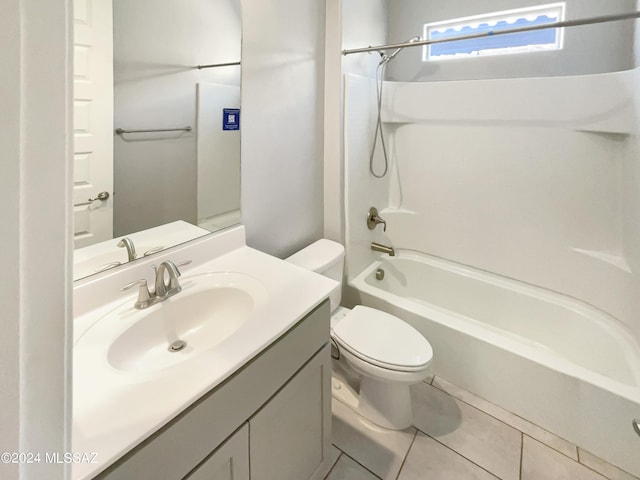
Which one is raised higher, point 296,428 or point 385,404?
point 296,428

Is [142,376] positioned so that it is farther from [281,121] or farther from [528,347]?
[528,347]

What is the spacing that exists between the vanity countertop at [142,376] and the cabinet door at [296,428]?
0.21 m

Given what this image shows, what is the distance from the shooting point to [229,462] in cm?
86

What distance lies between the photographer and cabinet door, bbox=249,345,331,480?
959mm

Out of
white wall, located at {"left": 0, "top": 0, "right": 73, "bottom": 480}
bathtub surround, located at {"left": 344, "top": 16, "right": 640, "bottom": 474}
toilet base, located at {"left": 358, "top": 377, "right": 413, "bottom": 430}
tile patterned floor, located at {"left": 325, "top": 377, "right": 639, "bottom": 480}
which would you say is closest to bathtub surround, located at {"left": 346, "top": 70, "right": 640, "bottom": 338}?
bathtub surround, located at {"left": 344, "top": 16, "right": 640, "bottom": 474}

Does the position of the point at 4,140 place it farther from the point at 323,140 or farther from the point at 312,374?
the point at 323,140

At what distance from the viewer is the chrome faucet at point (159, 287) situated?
1.08 metres

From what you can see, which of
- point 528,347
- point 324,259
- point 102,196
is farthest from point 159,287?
point 528,347

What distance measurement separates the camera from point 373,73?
2.25 metres

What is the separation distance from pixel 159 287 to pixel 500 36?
8.10ft

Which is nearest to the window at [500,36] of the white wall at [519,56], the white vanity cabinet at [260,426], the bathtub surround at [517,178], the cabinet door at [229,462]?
the white wall at [519,56]

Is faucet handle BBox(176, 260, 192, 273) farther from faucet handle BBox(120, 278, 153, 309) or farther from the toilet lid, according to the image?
the toilet lid

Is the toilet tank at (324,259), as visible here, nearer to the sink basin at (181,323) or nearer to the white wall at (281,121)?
the white wall at (281,121)

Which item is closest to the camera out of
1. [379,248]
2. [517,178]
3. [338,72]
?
[338,72]
